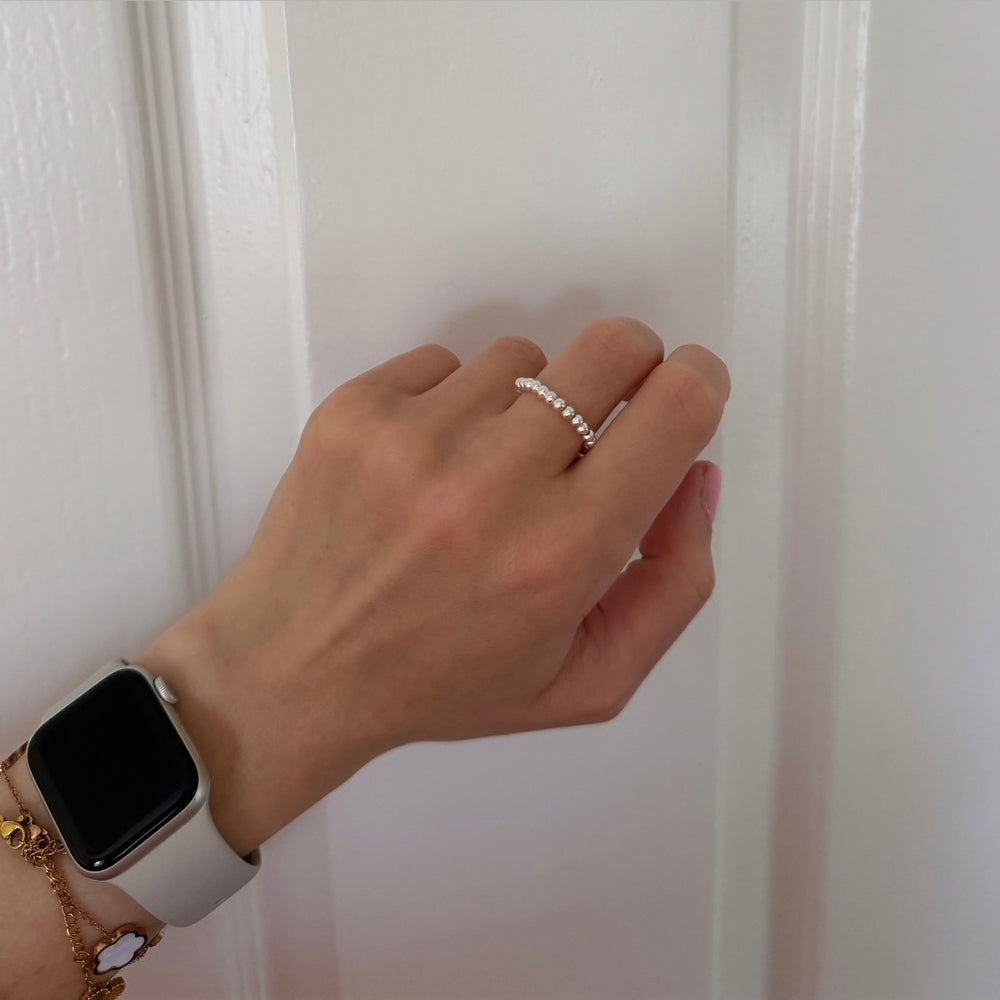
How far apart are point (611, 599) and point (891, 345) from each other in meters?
0.21

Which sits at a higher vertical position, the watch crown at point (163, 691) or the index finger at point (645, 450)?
the index finger at point (645, 450)

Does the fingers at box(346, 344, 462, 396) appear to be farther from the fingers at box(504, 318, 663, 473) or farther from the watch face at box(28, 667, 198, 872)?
the watch face at box(28, 667, 198, 872)

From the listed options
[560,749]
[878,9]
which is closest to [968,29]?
[878,9]

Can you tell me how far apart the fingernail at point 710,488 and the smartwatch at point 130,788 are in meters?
0.29

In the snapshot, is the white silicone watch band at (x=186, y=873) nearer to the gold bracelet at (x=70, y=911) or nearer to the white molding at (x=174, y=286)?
the gold bracelet at (x=70, y=911)

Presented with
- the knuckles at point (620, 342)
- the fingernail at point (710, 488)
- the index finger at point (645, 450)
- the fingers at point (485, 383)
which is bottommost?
the fingernail at point (710, 488)

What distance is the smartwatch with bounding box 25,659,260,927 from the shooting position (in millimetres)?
375

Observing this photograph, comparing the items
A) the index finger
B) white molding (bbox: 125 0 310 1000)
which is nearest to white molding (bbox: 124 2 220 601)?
white molding (bbox: 125 0 310 1000)

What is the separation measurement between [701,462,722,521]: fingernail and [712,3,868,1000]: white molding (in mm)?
42

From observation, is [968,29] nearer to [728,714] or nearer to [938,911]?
[728,714]

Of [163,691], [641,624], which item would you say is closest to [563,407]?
[641,624]

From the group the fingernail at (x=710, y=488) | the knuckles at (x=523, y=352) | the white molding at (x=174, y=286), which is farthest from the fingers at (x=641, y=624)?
the white molding at (x=174, y=286)

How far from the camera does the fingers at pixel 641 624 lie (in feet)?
1.41

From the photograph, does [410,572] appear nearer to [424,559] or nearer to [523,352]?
[424,559]
